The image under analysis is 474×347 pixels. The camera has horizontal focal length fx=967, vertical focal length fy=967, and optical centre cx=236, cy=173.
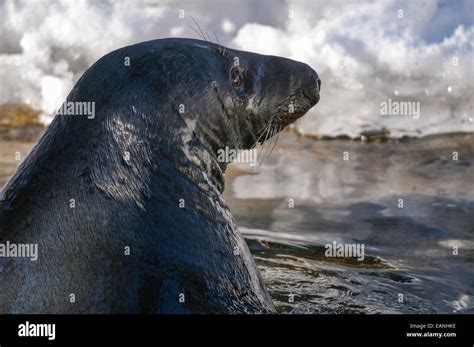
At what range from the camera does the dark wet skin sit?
12.6ft

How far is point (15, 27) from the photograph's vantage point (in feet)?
41.4

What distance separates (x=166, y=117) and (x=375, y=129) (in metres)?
7.48

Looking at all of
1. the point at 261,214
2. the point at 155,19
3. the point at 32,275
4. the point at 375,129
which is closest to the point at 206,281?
the point at 32,275

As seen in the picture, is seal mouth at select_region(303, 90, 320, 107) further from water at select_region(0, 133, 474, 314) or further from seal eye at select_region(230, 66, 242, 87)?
water at select_region(0, 133, 474, 314)

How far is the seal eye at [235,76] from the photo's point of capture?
4.73 metres

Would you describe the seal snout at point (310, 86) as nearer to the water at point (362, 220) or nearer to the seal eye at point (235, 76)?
the seal eye at point (235, 76)

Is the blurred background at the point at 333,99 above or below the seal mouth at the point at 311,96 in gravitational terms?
above

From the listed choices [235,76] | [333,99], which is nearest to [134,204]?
[235,76]

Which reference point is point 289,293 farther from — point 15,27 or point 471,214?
point 15,27

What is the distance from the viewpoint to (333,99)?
12.0 m
